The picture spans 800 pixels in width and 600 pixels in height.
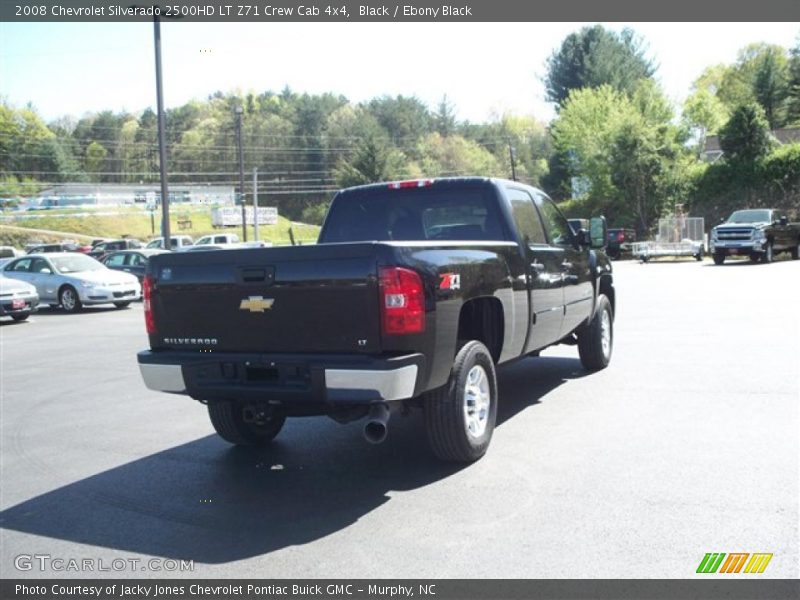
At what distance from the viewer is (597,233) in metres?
8.46

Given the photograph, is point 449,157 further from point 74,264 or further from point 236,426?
point 236,426

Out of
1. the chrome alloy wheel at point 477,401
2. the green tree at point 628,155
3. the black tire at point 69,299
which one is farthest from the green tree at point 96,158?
the chrome alloy wheel at point 477,401

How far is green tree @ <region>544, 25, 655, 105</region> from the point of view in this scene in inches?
2432

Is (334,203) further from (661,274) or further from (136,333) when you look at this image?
(661,274)

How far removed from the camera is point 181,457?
613cm

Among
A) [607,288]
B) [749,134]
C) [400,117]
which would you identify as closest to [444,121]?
[400,117]

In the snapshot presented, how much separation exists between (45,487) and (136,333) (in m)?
10.1

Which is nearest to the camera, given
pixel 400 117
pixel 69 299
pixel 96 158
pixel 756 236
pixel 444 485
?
pixel 444 485

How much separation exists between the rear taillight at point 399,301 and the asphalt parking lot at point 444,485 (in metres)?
1.12

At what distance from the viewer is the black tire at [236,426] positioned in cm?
616

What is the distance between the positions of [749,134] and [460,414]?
37.6 m

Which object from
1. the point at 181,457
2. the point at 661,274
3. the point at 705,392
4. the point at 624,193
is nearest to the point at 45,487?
the point at 181,457

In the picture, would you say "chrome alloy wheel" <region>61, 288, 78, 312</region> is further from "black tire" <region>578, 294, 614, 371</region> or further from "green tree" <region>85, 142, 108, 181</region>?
"green tree" <region>85, 142, 108, 181</region>

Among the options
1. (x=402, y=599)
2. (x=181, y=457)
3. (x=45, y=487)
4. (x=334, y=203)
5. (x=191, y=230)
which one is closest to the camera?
(x=402, y=599)
